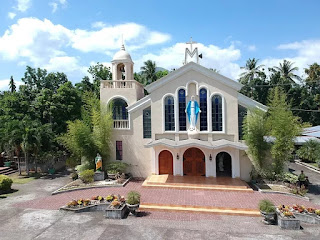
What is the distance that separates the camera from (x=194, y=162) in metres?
19.2

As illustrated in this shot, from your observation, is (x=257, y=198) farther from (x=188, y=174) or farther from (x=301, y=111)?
(x=301, y=111)

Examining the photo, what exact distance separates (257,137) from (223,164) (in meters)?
3.75

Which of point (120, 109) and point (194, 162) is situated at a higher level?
point (120, 109)

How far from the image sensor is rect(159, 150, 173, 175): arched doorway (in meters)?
19.5

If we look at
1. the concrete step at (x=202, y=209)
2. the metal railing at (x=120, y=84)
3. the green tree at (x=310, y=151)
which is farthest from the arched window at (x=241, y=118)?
the green tree at (x=310, y=151)

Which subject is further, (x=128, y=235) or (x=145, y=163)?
(x=145, y=163)

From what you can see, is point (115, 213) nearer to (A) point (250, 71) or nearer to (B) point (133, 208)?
(B) point (133, 208)

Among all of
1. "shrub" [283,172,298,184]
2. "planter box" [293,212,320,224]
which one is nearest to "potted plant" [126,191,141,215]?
"planter box" [293,212,320,224]

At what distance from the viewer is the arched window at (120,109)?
67.8 ft

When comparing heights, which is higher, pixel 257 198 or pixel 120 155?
pixel 120 155

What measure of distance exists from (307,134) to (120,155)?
19.9 meters

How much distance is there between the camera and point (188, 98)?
1906 centimetres

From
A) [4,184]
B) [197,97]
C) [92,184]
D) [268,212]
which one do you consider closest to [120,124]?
[92,184]

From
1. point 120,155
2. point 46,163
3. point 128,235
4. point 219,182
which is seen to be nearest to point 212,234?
point 128,235
